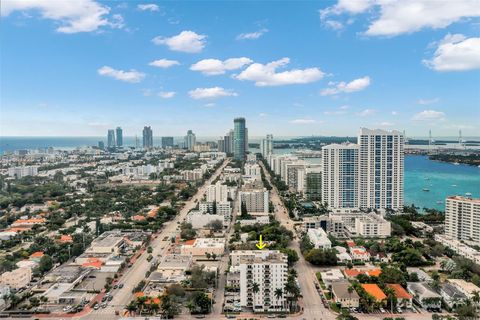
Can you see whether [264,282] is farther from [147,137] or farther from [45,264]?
[147,137]

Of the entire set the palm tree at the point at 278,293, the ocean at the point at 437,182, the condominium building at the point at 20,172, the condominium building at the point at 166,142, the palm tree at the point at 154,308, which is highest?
the condominium building at the point at 166,142

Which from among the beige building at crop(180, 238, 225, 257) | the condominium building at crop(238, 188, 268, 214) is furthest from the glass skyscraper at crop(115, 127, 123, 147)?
the beige building at crop(180, 238, 225, 257)

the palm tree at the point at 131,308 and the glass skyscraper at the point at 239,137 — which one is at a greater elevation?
the glass skyscraper at the point at 239,137

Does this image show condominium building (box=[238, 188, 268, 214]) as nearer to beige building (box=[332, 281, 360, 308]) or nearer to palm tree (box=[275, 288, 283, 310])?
beige building (box=[332, 281, 360, 308])

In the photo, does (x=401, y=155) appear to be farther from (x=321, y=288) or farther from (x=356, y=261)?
(x=321, y=288)

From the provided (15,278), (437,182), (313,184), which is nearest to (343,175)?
(313,184)

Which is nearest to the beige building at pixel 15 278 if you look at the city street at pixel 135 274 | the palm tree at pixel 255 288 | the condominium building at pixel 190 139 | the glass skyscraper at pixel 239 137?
the city street at pixel 135 274

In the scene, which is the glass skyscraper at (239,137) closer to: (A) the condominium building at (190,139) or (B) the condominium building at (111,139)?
(A) the condominium building at (190,139)
